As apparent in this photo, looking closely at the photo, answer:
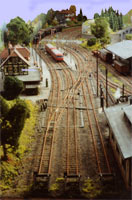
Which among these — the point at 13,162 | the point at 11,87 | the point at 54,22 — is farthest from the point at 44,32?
the point at 13,162

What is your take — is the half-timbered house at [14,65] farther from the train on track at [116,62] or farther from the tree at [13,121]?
the tree at [13,121]

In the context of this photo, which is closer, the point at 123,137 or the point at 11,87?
the point at 123,137

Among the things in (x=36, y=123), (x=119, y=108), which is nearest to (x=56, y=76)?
(x=36, y=123)

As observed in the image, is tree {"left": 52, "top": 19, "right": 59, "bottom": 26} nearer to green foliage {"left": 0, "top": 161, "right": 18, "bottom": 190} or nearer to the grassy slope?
the grassy slope

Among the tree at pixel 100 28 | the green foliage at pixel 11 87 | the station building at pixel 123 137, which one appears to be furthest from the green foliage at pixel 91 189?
the tree at pixel 100 28

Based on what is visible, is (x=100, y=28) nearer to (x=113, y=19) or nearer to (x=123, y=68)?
(x=113, y=19)

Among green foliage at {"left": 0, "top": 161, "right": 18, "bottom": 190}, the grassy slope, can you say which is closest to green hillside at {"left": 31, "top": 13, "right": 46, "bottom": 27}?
the grassy slope
